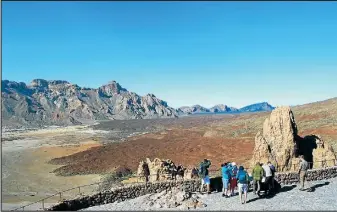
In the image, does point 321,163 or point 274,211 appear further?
point 321,163

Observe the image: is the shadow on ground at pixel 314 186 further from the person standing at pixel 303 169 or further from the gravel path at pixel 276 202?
the person standing at pixel 303 169

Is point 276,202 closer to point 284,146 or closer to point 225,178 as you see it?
point 225,178

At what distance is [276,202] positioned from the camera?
22344 mm

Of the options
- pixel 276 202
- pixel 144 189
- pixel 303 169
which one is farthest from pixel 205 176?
pixel 303 169

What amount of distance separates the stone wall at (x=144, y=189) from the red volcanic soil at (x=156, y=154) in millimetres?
25174

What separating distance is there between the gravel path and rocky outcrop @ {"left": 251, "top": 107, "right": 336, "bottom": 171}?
550 cm

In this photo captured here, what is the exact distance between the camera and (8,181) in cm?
5322

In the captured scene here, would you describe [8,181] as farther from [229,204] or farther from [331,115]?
[331,115]

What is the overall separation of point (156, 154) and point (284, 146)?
39.3 m

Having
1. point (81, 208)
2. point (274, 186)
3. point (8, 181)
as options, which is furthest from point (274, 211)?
point (8, 181)

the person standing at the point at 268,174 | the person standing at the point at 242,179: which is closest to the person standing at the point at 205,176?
the person standing at the point at 242,179

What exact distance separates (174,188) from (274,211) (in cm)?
626

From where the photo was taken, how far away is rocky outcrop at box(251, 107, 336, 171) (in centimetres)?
3086

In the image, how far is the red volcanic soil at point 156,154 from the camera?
5838cm
